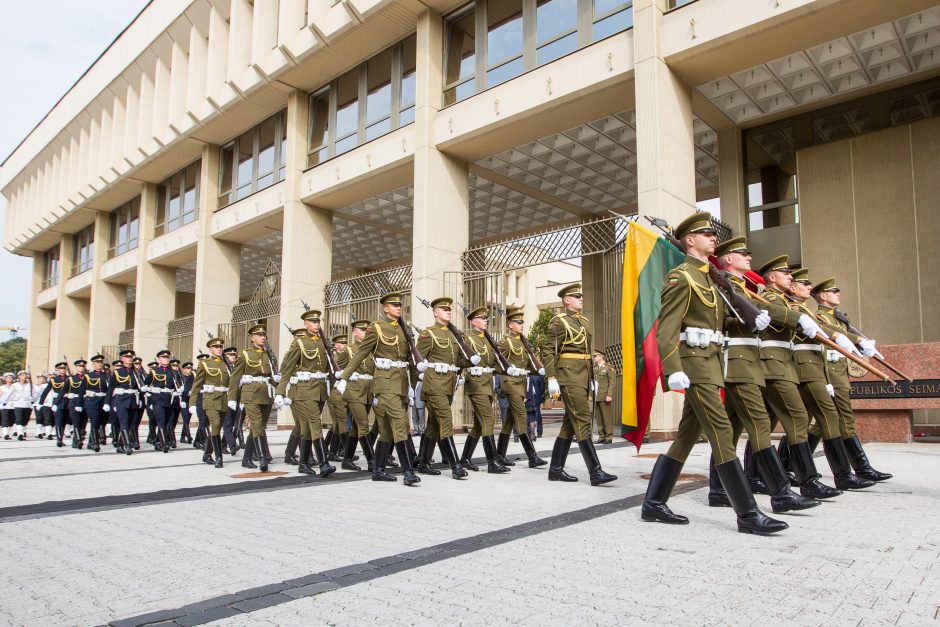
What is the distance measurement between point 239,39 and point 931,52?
17.4 m

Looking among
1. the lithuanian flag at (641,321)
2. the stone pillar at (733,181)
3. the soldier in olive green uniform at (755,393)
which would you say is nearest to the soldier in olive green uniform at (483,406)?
the lithuanian flag at (641,321)

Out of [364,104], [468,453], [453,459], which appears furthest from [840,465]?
[364,104]

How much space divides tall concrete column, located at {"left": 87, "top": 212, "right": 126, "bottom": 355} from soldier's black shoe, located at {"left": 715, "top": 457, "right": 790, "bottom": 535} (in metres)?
30.3

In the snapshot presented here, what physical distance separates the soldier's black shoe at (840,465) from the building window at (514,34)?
9100 mm

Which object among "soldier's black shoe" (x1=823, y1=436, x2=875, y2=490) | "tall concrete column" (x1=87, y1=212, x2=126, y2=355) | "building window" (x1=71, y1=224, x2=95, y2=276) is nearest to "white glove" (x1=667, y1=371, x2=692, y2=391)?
"soldier's black shoe" (x1=823, y1=436, x2=875, y2=490)

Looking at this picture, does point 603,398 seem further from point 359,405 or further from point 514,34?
point 514,34

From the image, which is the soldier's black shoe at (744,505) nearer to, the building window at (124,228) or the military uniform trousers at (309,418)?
the military uniform trousers at (309,418)

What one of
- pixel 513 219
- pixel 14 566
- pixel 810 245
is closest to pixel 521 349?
pixel 14 566

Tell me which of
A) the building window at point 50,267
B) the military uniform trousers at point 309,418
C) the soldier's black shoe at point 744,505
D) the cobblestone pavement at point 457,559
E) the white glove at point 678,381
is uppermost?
the building window at point 50,267

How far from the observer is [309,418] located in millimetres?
8188

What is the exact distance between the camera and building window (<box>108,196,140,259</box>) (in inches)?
1133

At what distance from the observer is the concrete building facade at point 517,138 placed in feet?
39.5

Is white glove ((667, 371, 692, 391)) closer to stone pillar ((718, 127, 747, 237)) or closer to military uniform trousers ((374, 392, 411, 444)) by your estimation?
military uniform trousers ((374, 392, 411, 444))

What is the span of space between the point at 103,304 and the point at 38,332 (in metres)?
10.5
